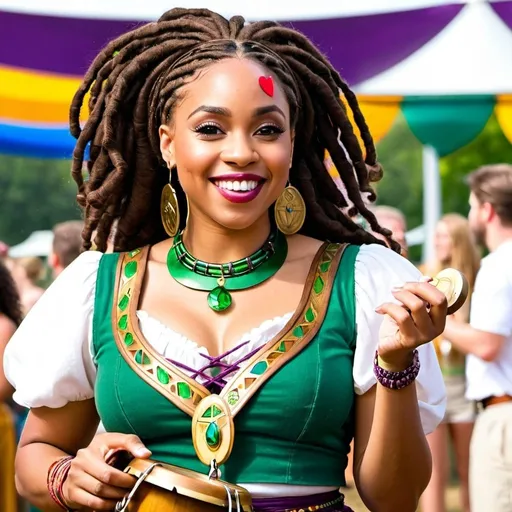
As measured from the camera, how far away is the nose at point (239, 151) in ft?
8.16

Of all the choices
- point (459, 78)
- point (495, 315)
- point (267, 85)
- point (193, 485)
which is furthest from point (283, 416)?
point (459, 78)

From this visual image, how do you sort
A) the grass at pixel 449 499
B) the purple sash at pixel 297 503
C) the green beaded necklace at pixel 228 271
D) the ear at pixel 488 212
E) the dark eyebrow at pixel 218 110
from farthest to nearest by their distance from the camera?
1. the grass at pixel 449 499
2. the ear at pixel 488 212
3. the green beaded necklace at pixel 228 271
4. the dark eyebrow at pixel 218 110
5. the purple sash at pixel 297 503

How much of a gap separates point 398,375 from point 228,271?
0.54 meters

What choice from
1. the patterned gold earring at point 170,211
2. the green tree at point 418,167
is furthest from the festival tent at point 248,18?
the green tree at point 418,167

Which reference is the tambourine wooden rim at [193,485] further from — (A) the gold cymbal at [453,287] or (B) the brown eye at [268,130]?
(B) the brown eye at [268,130]

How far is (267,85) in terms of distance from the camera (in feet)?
8.41

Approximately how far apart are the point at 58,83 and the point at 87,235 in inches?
204

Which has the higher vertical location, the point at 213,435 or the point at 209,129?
the point at 209,129

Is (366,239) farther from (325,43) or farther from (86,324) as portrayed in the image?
(325,43)

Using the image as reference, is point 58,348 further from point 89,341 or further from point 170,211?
point 170,211

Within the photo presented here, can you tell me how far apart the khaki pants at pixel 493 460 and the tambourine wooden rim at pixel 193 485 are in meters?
3.00

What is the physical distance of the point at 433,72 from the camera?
7.34 meters

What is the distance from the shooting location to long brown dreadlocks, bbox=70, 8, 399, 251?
8.98 feet

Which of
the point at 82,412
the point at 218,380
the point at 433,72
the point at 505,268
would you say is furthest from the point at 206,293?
the point at 433,72
